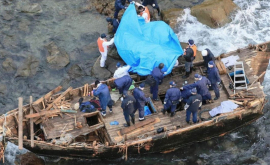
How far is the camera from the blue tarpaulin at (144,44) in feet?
51.9

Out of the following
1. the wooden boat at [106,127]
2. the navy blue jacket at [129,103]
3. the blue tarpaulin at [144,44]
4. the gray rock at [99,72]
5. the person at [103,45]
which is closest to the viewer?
the navy blue jacket at [129,103]

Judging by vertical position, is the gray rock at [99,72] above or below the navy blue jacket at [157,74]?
above

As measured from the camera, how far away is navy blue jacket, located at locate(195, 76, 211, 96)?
14102 millimetres

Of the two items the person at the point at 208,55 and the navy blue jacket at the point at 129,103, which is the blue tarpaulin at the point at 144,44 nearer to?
the person at the point at 208,55

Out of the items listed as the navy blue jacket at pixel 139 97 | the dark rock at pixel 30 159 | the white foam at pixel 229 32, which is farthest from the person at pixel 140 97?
the white foam at pixel 229 32

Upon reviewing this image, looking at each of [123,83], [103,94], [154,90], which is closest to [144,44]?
[154,90]

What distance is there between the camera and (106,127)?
14.3 meters

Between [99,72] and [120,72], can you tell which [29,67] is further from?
[120,72]

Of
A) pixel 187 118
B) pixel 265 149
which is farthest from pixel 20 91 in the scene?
pixel 265 149

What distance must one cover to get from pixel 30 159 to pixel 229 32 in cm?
1358

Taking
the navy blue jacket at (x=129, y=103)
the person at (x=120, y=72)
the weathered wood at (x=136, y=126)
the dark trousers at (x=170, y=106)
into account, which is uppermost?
the person at (x=120, y=72)

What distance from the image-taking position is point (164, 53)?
15961mm

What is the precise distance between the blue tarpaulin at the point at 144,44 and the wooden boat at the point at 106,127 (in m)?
0.88

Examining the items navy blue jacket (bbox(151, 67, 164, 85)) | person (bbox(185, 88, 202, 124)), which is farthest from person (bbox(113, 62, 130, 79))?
person (bbox(185, 88, 202, 124))
